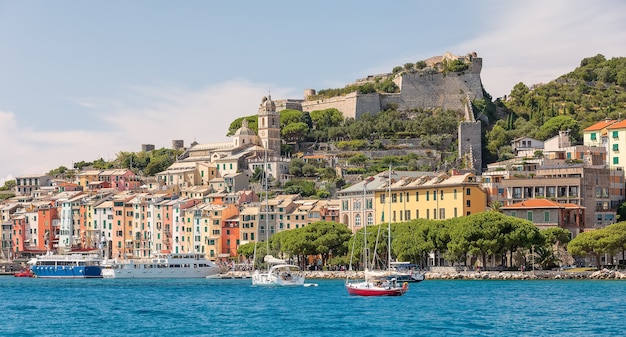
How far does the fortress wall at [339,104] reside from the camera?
448 ft

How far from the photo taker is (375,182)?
101438 mm

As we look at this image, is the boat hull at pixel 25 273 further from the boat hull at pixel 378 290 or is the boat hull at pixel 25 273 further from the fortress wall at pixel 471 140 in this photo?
the boat hull at pixel 378 290

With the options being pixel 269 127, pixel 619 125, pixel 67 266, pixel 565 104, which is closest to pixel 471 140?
pixel 565 104

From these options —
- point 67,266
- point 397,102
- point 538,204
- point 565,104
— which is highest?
point 397,102

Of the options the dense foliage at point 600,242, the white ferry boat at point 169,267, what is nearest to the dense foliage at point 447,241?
the dense foliage at point 600,242

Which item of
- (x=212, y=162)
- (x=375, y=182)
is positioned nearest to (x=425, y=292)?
(x=375, y=182)

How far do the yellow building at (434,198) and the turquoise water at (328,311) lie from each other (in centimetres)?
1130

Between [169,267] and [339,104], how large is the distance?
4274cm

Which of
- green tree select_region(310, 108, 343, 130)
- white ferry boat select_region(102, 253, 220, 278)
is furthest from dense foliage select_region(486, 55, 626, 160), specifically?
white ferry boat select_region(102, 253, 220, 278)

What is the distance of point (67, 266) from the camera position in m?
109

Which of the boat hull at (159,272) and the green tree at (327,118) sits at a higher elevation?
the green tree at (327,118)

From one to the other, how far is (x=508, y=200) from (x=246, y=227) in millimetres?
26439

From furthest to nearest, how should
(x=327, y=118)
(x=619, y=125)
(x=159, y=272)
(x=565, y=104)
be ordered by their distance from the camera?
(x=327, y=118) → (x=565, y=104) → (x=159, y=272) → (x=619, y=125)

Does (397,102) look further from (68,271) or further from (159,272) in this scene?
(68,271)
